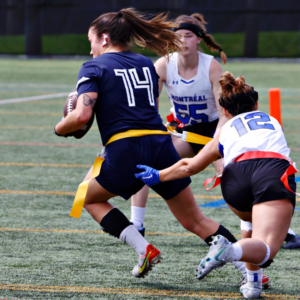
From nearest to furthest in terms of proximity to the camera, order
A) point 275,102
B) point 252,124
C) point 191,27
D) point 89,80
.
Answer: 1. point 252,124
2. point 89,80
3. point 191,27
4. point 275,102

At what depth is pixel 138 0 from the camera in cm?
2972

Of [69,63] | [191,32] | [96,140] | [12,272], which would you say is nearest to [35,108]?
[96,140]

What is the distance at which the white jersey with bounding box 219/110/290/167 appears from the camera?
125 inches

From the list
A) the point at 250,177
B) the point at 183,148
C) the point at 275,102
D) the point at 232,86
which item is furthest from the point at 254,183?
the point at 275,102

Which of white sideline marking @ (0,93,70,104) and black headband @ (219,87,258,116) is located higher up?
black headband @ (219,87,258,116)

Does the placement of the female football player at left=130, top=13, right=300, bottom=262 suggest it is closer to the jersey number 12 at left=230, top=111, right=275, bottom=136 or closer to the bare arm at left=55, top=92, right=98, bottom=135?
the jersey number 12 at left=230, top=111, right=275, bottom=136

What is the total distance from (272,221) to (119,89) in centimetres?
126

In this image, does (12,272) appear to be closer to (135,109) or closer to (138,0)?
(135,109)

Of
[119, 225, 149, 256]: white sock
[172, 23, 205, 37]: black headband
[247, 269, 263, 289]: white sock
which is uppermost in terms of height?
[172, 23, 205, 37]: black headband

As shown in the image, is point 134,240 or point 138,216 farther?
point 138,216

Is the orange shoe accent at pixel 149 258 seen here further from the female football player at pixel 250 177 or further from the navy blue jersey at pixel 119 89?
the navy blue jersey at pixel 119 89

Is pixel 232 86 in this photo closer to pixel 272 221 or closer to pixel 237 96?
pixel 237 96

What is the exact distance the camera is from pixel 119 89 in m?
3.50

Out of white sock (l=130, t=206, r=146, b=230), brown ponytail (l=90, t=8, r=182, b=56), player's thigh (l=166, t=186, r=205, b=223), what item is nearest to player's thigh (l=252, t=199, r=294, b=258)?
player's thigh (l=166, t=186, r=205, b=223)
